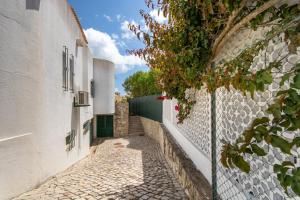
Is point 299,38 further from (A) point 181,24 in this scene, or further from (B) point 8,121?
(B) point 8,121

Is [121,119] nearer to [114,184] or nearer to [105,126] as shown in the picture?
[105,126]

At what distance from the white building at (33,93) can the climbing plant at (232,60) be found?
9.04 feet

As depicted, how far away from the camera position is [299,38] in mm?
1402

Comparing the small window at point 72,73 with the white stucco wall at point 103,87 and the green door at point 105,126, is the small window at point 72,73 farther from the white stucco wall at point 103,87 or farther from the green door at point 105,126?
the green door at point 105,126

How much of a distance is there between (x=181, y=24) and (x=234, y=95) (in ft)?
5.75

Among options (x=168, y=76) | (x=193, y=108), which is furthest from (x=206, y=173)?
(x=168, y=76)

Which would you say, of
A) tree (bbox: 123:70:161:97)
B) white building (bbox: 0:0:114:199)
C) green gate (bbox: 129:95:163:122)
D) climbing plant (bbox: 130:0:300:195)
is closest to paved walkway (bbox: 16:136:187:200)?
white building (bbox: 0:0:114:199)

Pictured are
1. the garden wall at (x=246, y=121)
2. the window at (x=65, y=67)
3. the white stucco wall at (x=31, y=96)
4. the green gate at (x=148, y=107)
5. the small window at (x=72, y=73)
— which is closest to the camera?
the garden wall at (x=246, y=121)

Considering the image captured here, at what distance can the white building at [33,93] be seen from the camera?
451 cm

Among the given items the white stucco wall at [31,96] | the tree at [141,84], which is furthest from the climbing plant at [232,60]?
the tree at [141,84]

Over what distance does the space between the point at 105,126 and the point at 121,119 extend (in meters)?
1.67

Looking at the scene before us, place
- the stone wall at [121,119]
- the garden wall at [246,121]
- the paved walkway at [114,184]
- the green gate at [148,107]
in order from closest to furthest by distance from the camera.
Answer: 1. the garden wall at [246,121]
2. the paved walkway at [114,184]
3. the green gate at [148,107]
4. the stone wall at [121,119]

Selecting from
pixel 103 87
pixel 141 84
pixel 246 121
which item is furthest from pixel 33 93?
pixel 141 84

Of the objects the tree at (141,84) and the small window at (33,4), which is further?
the tree at (141,84)
